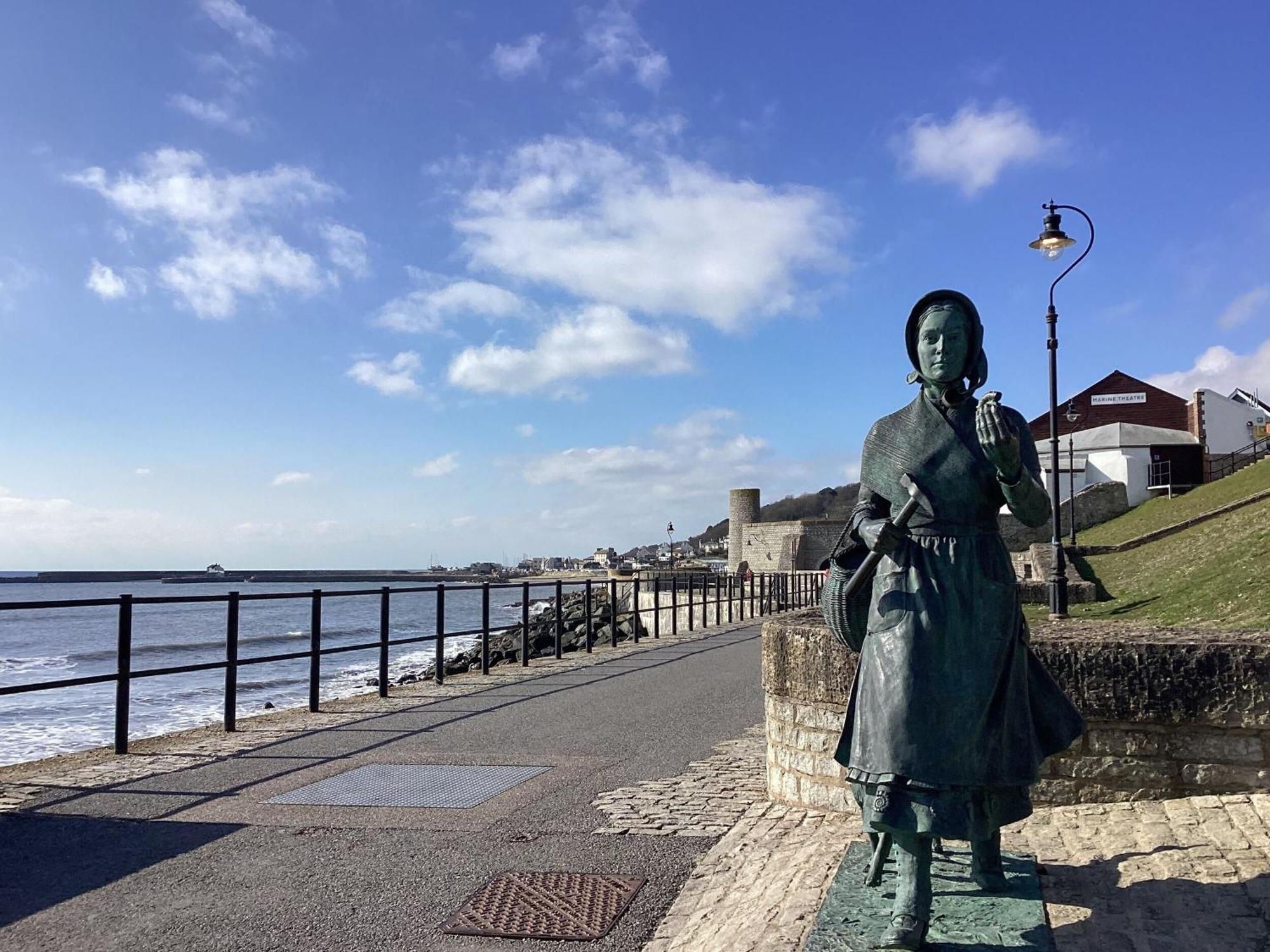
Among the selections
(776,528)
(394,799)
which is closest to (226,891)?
(394,799)

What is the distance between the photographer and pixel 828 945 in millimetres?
3021

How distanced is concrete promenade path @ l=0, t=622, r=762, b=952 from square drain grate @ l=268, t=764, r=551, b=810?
0.13 meters

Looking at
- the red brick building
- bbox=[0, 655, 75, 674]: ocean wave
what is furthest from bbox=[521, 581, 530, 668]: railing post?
the red brick building

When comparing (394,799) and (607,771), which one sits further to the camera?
(607,771)

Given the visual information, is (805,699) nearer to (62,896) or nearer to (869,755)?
(869,755)

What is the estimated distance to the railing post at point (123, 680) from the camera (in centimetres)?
725

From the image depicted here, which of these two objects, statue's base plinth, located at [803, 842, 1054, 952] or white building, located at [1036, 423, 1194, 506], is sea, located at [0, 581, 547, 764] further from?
white building, located at [1036, 423, 1194, 506]

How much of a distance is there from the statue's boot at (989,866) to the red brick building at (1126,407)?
2091 inches

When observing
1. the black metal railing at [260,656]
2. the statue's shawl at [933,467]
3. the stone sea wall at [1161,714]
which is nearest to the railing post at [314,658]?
the black metal railing at [260,656]

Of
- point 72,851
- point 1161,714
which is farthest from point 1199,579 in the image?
point 72,851

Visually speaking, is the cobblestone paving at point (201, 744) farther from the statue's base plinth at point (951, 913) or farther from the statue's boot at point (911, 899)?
the statue's boot at point (911, 899)

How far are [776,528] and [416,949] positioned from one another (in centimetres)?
5364

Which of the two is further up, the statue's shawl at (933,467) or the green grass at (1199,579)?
the statue's shawl at (933,467)

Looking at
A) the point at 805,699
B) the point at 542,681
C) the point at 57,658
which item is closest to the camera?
the point at 805,699
